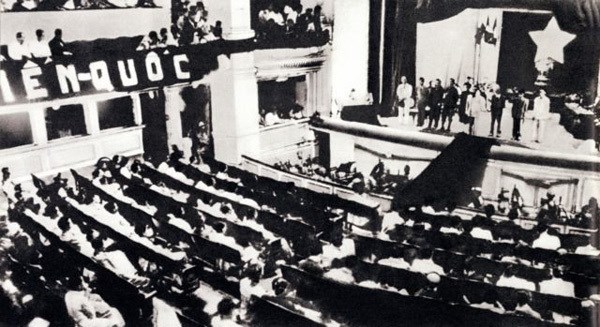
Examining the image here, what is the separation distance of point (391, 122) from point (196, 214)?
8.44m

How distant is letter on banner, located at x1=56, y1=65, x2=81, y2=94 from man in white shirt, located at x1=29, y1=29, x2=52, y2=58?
147 centimetres

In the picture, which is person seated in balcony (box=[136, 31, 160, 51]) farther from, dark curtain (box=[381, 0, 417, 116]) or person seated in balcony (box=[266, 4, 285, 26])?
dark curtain (box=[381, 0, 417, 116])

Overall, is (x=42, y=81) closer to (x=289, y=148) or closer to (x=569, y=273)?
(x=289, y=148)

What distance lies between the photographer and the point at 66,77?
8875 mm

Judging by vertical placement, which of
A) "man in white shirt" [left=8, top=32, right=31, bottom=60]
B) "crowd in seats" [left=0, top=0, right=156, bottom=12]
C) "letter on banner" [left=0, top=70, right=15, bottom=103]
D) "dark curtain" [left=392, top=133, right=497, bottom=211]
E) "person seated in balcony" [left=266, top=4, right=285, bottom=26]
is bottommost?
"dark curtain" [left=392, top=133, right=497, bottom=211]

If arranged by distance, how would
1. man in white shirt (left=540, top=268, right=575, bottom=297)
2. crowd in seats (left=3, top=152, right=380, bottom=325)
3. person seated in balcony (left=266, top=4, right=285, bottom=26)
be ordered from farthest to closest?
person seated in balcony (left=266, top=4, right=285, bottom=26)
man in white shirt (left=540, top=268, right=575, bottom=297)
crowd in seats (left=3, top=152, right=380, bottom=325)

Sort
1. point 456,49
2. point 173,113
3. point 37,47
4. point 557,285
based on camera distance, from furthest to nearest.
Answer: point 456,49
point 173,113
point 37,47
point 557,285

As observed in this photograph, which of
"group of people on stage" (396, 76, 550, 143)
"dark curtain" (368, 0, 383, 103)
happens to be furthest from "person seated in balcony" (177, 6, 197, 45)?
"group of people on stage" (396, 76, 550, 143)

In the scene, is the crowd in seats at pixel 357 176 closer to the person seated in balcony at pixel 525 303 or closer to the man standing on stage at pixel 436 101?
the man standing on stage at pixel 436 101

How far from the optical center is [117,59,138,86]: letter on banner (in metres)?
9.61

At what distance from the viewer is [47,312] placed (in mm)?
5883

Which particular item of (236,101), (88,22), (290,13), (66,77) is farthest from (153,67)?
(290,13)

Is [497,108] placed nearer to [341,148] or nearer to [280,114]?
[341,148]

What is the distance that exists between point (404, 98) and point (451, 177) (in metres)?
4.78
